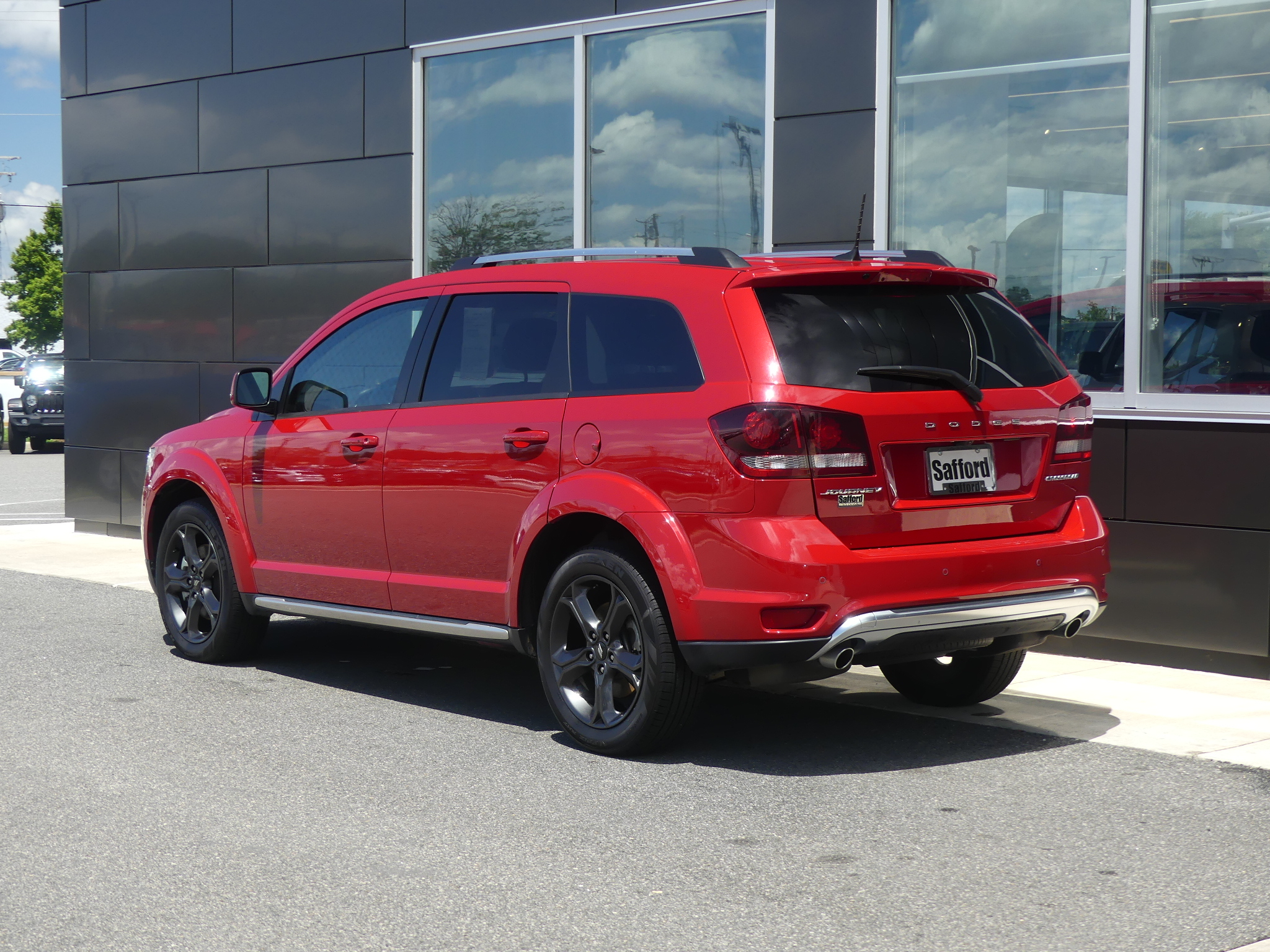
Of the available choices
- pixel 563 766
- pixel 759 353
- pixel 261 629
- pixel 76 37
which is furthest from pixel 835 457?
pixel 76 37

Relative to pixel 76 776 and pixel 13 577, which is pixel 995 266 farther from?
pixel 13 577

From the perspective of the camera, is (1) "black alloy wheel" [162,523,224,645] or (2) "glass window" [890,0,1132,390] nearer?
(1) "black alloy wheel" [162,523,224,645]

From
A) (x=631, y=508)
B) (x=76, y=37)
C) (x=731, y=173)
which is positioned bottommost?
(x=631, y=508)

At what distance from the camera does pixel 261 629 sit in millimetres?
7672

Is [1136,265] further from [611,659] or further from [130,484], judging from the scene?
[130,484]

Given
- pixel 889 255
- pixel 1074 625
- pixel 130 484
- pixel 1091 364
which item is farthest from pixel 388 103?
pixel 1074 625

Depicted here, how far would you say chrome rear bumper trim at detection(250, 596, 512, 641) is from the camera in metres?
6.16

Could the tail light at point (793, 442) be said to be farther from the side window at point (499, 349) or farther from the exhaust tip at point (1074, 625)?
the exhaust tip at point (1074, 625)

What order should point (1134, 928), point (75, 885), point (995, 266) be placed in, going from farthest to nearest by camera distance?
1. point (995, 266)
2. point (75, 885)
3. point (1134, 928)

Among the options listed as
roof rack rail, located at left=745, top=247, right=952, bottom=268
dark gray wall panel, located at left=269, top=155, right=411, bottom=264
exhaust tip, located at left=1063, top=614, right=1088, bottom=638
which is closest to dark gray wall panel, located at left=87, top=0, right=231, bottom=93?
dark gray wall panel, located at left=269, top=155, right=411, bottom=264

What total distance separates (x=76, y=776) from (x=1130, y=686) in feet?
15.4

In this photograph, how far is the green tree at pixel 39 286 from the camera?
76.8m

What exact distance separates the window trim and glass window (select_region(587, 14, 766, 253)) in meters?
0.06

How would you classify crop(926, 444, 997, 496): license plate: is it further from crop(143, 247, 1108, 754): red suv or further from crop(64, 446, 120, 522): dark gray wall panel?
crop(64, 446, 120, 522): dark gray wall panel
